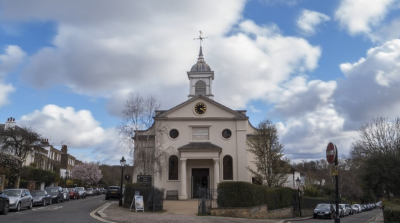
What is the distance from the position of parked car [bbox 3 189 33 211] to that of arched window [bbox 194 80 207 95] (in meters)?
A: 26.0

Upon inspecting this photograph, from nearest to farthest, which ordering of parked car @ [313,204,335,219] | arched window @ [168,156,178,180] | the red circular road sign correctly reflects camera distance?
1. the red circular road sign
2. parked car @ [313,204,335,219]
3. arched window @ [168,156,178,180]

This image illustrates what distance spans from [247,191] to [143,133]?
18.5m

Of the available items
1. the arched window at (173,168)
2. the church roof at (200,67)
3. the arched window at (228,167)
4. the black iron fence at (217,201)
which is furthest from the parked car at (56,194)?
the church roof at (200,67)

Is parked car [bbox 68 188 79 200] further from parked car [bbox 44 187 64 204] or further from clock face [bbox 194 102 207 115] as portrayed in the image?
clock face [bbox 194 102 207 115]

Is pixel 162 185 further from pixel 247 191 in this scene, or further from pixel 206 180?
pixel 247 191

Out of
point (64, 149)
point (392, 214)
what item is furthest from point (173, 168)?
point (64, 149)

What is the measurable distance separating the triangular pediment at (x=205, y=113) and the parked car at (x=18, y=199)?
18.3 m

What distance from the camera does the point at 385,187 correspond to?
2638 cm

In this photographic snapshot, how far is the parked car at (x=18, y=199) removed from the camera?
71.5 ft

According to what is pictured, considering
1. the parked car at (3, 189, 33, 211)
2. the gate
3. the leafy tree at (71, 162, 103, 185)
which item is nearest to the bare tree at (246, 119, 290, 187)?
the gate

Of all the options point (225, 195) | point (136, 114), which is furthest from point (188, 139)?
point (225, 195)

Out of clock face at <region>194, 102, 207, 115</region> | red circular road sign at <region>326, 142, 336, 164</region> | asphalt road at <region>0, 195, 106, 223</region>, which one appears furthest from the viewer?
clock face at <region>194, 102, 207, 115</region>

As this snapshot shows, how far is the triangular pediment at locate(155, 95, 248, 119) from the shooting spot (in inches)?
1581

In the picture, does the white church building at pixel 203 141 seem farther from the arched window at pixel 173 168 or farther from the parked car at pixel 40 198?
the parked car at pixel 40 198
